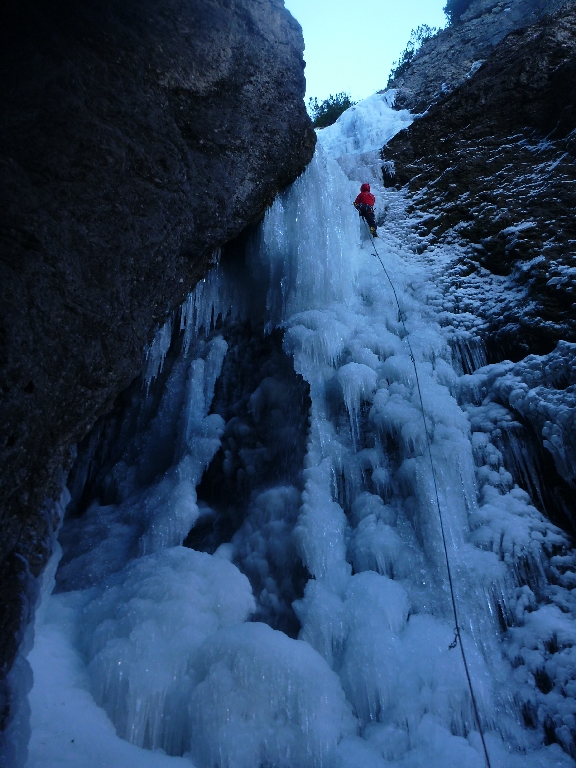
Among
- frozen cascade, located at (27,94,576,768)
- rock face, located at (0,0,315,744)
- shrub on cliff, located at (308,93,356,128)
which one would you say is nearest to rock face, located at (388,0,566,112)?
shrub on cliff, located at (308,93,356,128)

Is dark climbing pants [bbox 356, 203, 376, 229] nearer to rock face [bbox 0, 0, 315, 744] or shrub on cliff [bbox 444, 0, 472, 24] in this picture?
rock face [bbox 0, 0, 315, 744]

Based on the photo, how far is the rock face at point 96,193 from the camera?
2648 millimetres

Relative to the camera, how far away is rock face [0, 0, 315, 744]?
8.69ft

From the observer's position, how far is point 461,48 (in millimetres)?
12609

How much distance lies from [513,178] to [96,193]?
5.88m

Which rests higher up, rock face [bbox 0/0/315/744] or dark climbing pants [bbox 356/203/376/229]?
dark climbing pants [bbox 356/203/376/229]

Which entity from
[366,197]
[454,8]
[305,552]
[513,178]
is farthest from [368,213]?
[454,8]

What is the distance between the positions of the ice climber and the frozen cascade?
0.65 m

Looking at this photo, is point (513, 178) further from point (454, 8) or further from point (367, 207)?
point (454, 8)

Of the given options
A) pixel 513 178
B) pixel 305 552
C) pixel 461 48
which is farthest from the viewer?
pixel 461 48

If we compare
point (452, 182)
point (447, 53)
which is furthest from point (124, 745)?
point (447, 53)

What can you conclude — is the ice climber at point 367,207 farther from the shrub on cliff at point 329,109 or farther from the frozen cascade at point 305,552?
the shrub on cliff at point 329,109

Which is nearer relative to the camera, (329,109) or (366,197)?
(366,197)

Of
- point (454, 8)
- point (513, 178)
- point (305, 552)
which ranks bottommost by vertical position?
point (305, 552)
